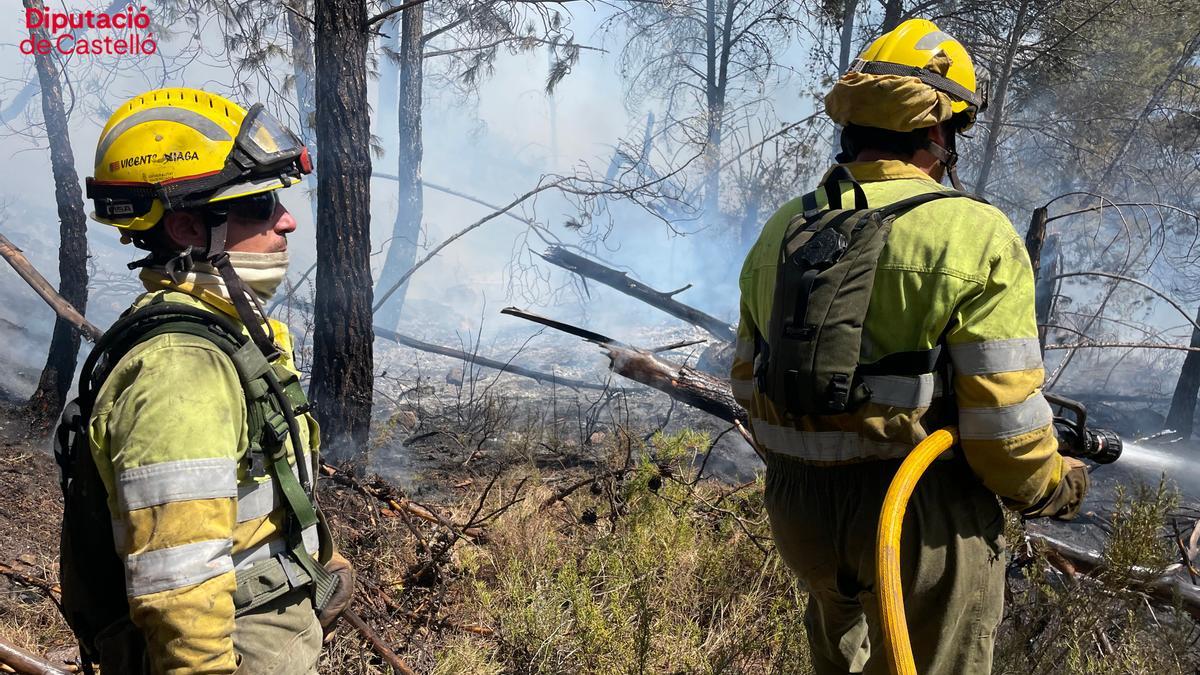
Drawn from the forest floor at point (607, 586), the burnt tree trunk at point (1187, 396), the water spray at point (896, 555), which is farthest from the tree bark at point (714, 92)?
the water spray at point (896, 555)

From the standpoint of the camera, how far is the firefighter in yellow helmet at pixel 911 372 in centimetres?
187

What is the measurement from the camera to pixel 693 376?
18.4ft

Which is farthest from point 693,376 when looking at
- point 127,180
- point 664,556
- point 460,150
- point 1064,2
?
point 460,150

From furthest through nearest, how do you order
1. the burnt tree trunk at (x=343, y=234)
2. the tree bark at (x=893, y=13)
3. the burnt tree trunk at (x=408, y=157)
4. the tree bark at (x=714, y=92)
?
the tree bark at (x=714, y=92)
the burnt tree trunk at (x=408, y=157)
the tree bark at (x=893, y=13)
the burnt tree trunk at (x=343, y=234)

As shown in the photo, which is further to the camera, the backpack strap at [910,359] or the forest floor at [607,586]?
the forest floor at [607,586]

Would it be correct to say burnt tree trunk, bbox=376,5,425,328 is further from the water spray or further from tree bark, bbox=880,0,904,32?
the water spray

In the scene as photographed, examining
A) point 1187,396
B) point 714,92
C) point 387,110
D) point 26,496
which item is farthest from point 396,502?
point 387,110

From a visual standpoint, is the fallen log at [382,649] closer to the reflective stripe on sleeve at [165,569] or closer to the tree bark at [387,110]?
the reflective stripe on sleeve at [165,569]

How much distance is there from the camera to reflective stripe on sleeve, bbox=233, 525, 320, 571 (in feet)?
5.38

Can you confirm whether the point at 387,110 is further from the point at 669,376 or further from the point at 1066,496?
the point at 1066,496

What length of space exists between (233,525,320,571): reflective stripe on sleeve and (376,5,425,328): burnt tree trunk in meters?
10.6

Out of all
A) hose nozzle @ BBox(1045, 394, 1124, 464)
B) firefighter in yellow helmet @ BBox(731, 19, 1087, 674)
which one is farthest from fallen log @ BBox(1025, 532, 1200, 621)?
firefighter in yellow helmet @ BBox(731, 19, 1087, 674)

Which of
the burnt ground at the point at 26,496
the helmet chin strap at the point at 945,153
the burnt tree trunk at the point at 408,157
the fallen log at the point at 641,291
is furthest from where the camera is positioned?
the burnt tree trunk at the point at 408,157

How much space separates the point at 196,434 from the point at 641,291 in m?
6.91
